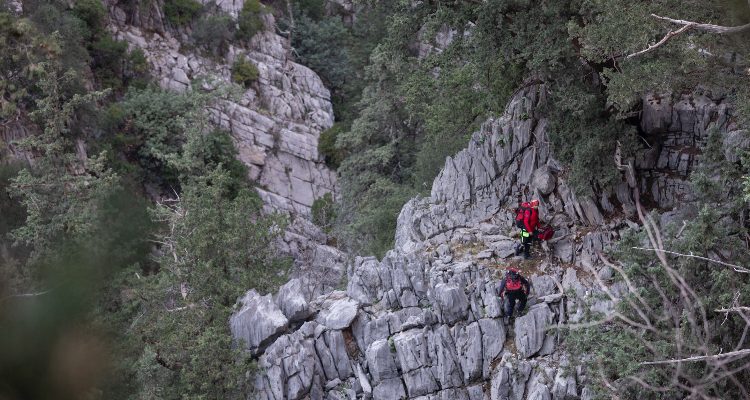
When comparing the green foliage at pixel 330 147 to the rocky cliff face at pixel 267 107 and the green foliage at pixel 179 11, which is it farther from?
the green foliage at pixel 179 11

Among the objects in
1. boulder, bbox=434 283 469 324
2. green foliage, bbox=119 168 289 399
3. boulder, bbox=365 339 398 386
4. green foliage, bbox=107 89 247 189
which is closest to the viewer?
boulder, bbox=365 339 398 386

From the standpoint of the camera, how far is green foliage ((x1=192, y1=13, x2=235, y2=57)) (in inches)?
1309

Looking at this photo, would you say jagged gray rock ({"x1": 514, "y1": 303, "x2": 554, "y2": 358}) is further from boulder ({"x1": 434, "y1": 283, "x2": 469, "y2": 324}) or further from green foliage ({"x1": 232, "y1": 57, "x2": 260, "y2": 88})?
green foliage ({"x1": 232, "y1": 57, "x2": 260, "y2": 88})

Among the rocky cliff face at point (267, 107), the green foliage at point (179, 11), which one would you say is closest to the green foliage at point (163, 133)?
the rocky cliff face at point (267, 107)

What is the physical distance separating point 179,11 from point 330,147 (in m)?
9.56

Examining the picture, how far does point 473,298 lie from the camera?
42.5 ft

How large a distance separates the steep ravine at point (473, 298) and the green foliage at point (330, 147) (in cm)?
1702

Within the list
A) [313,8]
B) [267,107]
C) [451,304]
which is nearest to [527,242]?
[451,304]

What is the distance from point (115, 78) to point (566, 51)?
2289 cm

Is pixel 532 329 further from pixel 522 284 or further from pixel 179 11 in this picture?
pixel 179 11

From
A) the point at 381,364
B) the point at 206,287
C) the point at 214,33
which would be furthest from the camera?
the point at 214,33

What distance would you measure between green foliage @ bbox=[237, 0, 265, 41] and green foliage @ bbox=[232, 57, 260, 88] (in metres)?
1.49

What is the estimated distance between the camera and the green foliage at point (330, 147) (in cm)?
3209

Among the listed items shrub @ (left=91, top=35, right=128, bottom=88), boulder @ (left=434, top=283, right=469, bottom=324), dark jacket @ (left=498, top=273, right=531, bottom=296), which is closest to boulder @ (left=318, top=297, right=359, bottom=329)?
boulder @ (left=434, top=283, right=469, bottom=324)
